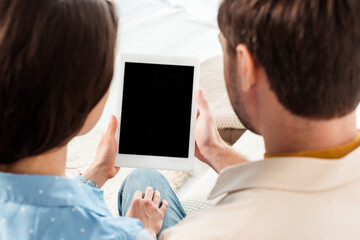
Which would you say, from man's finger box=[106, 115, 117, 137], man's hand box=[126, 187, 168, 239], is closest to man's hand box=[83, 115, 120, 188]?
man's finger box=[106, 115, 117, 137]

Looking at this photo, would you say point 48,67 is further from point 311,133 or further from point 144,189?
point 144,189

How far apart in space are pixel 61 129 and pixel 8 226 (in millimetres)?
180

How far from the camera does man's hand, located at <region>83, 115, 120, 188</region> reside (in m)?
1.11

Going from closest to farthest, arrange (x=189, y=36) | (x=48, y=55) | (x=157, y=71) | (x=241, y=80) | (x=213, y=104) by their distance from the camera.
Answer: (x=48, y=55), (x=241, y=80), (x=157, y=71), (x=213, y=104), (x=189, y=36)

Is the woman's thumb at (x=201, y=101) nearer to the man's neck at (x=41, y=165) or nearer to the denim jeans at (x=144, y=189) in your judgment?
the denim jeans at (x=144, y=189)

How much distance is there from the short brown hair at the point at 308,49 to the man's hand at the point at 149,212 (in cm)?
50

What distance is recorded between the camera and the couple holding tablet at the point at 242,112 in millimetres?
641

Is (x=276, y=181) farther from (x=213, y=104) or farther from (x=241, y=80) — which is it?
(x=213, y=104)

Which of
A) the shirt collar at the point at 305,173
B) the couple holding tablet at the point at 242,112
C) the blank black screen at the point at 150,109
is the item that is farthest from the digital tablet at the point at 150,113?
the shirt collar at the point at 305,173

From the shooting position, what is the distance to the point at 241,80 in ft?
2.41

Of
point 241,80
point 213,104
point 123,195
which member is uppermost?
point 241,80

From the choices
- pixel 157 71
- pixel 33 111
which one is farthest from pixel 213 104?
pixel 33 111

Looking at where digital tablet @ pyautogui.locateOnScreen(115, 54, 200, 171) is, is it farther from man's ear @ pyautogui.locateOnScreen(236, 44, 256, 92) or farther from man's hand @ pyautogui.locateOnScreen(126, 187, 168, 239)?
man's ear @ pyautogui.locateOnScreen(236, 44, 256, 92)

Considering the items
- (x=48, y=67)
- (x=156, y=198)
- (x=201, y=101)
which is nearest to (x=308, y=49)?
(x=48, y=67)
